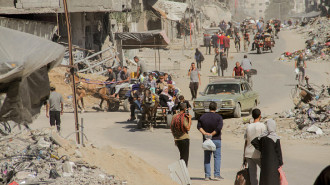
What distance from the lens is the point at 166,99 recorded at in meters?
20.7

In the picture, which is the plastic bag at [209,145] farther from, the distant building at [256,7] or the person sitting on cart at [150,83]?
the distant building at [256,7]

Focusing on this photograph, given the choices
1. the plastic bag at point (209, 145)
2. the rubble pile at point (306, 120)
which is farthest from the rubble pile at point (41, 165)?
the rubble pile at point (306, 120)

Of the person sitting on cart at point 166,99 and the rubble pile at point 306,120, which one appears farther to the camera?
the person sitting on cart at point 166,99

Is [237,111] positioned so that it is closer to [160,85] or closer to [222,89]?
[222,89]

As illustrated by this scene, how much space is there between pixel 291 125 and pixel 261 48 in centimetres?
2929

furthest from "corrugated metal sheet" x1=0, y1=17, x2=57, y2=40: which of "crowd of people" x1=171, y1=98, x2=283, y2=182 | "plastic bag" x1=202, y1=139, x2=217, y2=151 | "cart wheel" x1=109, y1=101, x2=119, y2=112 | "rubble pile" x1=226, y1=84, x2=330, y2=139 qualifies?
"plastic bag" x1=202, y1=139, x2=217, y2=151

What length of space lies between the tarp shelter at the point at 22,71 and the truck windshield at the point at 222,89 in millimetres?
13967

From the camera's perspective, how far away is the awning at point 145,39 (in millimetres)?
31664

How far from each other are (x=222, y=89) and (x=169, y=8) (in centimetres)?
3397

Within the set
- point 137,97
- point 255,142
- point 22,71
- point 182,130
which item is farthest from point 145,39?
point 22,71

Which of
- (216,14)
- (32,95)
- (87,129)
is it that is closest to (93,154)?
(32,95)

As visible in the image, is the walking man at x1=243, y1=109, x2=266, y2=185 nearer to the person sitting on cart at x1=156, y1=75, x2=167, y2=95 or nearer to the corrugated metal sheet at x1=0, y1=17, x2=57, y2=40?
the person sitting on cart at x1=156, y1=75, x2=167, y2=95

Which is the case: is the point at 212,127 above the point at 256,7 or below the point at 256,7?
below

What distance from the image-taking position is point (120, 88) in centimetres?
2564
